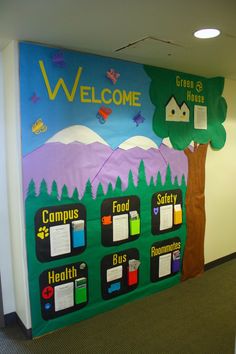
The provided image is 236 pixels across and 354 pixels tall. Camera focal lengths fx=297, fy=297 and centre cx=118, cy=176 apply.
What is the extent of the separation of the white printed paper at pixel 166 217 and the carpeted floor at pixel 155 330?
26.1 inches

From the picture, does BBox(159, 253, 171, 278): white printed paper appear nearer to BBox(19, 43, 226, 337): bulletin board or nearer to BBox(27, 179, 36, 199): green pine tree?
BBox(19, 43, 226, 337): bulletin board

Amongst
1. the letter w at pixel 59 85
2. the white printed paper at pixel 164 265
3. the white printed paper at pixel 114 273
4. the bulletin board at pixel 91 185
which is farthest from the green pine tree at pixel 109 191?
the white printed paper at pixel 164 265

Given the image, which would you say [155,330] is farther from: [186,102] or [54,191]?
[186,102]

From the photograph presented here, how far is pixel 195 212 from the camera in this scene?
3156 mm

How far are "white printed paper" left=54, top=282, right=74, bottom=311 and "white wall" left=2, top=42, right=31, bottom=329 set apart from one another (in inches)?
8.8

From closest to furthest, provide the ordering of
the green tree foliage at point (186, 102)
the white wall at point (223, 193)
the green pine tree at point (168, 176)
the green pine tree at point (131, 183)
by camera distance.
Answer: the green pine tree at point (131, 183) → the green tree foliage at point (186, 102) → the green pine tree at point (168, 176) → the white wall at point (223, 193)

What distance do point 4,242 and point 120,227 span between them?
0.96 meters

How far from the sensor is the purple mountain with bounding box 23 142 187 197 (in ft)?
7.09

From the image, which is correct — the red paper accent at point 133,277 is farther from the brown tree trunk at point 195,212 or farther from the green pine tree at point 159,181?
the green pine tree at point 159,181

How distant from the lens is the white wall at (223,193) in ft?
10.8

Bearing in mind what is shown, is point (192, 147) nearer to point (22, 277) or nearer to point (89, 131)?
point (89, 131)

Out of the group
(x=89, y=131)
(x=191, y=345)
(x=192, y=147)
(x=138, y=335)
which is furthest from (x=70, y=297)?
(x=192, y=147)

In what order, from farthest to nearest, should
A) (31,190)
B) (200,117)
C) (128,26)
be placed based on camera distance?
(200,117), (31,190), (128,26)

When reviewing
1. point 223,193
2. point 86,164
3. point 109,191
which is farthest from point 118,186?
point 223,193
